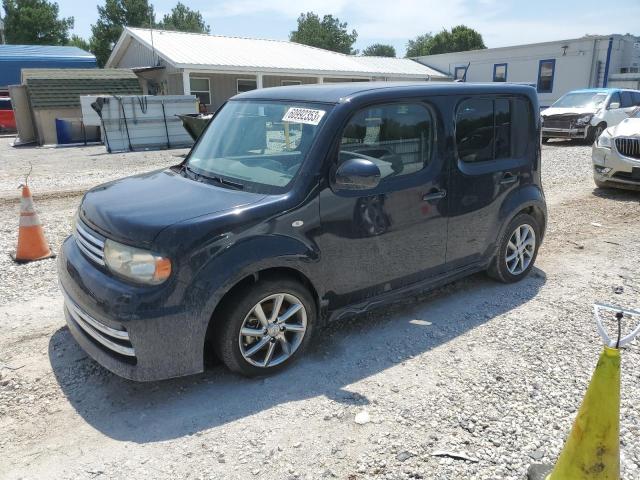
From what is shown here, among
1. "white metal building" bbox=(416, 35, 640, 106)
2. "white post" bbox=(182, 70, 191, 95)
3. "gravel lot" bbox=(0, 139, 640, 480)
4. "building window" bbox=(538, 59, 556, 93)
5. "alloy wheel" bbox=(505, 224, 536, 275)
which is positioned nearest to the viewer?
"gravel lot" bbox=(0, 139, 640, 480)

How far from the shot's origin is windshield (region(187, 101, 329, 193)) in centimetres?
345

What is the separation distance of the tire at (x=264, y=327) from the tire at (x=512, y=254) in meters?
2.21

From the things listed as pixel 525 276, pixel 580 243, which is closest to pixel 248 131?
pixel 525 276

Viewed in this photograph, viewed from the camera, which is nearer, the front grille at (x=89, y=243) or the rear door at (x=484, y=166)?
the front grille at (x=89, y=243)

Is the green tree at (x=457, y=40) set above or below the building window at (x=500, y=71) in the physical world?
above

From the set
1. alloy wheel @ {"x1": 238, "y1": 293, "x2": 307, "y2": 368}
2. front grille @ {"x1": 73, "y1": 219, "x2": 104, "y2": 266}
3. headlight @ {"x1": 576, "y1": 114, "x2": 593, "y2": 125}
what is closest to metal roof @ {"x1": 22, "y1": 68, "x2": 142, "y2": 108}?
headlight @ {"x1": 576, "y1": 114, "x2": 593, "y2": 125}

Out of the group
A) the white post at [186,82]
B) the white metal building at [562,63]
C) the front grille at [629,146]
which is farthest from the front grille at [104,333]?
the white metal building at [562,63]

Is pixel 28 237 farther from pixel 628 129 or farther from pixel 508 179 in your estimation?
pixel 628 129

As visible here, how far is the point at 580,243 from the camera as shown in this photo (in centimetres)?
635

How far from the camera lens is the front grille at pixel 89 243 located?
10.2 ft

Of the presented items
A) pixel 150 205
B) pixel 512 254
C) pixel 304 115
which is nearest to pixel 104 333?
pixel 150 205

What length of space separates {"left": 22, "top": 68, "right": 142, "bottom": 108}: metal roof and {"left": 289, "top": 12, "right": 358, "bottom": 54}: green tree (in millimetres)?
55941

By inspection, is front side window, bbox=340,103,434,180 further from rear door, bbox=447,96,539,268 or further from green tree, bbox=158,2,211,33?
green tree, bbox=158,2,211,33

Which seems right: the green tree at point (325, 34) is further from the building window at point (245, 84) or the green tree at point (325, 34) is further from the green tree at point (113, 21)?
the building window at point (245, 84)
